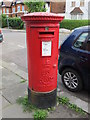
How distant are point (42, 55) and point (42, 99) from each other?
902 mm

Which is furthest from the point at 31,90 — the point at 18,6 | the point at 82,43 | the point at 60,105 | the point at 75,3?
the point at 18,6

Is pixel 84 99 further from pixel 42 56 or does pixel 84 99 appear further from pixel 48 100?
pixel 42 56

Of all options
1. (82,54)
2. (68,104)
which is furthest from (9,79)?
(82,54)

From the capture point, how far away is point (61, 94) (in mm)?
3311

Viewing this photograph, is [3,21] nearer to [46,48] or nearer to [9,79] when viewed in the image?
[9,79]

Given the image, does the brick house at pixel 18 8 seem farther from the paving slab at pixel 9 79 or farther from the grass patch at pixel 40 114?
the grass patch at pixel 40 114

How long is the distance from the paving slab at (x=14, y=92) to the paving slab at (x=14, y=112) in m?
0.23

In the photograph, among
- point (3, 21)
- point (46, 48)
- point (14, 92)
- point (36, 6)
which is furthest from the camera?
point (3, 21)

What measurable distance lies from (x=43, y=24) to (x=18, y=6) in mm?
44561

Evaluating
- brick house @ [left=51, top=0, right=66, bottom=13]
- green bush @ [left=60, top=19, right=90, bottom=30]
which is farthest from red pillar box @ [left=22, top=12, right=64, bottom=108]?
brick house @ [left=51, top=0, right=66, bottom=13]

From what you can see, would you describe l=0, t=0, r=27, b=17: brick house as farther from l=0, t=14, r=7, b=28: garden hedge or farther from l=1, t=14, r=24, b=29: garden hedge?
l=1, t=14, r=24, b=29: garden hedge

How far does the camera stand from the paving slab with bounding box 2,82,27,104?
10.3 feet

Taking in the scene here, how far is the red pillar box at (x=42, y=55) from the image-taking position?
225 cm

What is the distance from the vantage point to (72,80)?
134 inches
